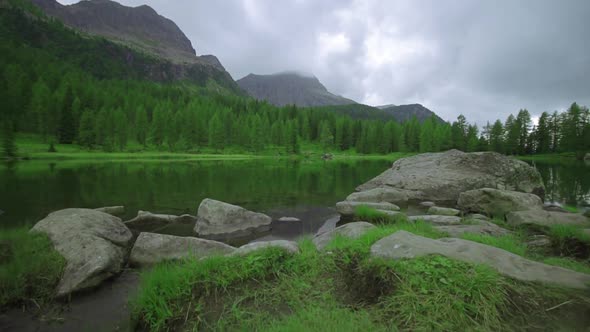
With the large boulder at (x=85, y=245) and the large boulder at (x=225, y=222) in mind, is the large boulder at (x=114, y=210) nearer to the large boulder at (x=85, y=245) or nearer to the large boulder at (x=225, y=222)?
the large boulder at (x=85, y=245)

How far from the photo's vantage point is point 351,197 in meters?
14.3

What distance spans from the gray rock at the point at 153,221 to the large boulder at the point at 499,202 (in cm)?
1383

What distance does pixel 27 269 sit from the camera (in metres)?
5.20

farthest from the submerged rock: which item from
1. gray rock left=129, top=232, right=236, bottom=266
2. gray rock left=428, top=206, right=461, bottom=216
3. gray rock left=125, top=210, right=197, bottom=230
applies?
gray rock left=428, top=206, right=461, bottom=216

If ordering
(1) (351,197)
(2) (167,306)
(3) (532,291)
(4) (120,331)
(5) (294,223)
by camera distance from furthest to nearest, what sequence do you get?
(1) (351,197) → (5) (294,223) → (4) (120,331) → (2) (167,306) → (3) (532,291)

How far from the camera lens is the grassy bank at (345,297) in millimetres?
2959

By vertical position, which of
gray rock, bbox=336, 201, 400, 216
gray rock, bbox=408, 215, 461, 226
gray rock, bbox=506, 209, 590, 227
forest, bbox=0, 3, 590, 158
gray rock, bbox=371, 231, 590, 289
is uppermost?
forest, bbox=0, 3, 590, 158

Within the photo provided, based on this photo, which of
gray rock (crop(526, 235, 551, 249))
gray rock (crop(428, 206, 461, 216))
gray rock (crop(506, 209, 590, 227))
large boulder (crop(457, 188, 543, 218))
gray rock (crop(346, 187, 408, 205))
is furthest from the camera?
gray rock (crop(346, 187, 408, 205))

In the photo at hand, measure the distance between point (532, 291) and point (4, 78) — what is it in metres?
A: 137

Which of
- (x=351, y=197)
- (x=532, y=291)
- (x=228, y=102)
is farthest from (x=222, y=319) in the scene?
(x=228, y=102)

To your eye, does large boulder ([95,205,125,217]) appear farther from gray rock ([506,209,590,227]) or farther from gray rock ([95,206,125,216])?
gray rock ([506,209,590,227])

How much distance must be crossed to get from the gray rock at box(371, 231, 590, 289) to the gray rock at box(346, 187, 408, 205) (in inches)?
384

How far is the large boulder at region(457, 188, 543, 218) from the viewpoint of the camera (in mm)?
11117

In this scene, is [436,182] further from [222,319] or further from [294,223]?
[222,319]
